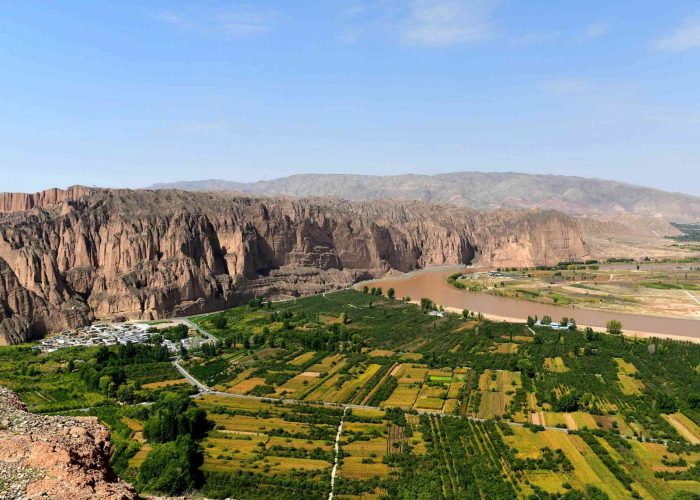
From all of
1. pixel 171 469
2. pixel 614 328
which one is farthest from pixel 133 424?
pixel 614 328

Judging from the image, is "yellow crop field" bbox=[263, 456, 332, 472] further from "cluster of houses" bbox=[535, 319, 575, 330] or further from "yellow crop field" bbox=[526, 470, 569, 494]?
"cluster of houses" bbox=[535, 319, 575, 330]

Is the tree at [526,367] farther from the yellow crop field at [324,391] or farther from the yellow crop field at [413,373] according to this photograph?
the yellow crop field at [324,391]

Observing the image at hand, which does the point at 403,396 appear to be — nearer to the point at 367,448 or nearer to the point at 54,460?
the point at 367,448

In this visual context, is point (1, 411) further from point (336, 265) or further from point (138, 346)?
point (336, 265)

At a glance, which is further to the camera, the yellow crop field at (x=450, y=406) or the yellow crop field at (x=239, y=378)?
the yellow crop field at (x=239, y=378)

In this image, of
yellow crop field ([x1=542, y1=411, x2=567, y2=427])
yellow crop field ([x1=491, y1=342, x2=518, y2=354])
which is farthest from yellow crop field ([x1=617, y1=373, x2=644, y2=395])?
yellow crop field ([x1=491, y1=342, x2=518, y2=354])

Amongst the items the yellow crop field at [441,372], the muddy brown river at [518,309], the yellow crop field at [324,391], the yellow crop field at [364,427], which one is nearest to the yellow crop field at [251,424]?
the yellow crop field at [364,427]
